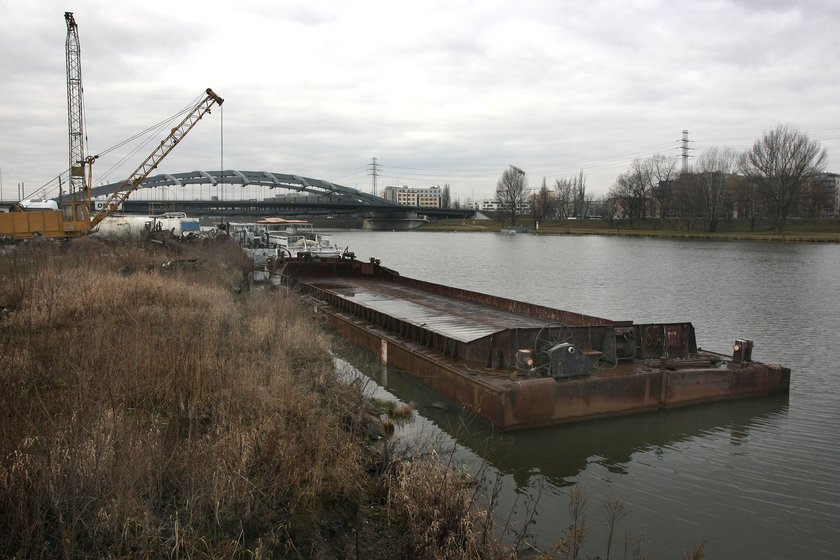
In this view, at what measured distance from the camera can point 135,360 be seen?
6.20 m

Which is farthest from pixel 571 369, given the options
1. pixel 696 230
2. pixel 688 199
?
pixel 688 199

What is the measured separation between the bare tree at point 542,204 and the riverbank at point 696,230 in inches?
141

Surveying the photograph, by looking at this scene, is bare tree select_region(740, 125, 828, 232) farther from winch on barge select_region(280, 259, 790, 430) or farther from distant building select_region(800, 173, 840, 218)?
winch on barge select_region(280, 259, 790, 430)

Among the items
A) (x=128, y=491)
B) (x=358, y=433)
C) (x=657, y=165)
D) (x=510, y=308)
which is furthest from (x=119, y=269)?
(x=657, y=165)

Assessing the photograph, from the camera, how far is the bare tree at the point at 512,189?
433ft

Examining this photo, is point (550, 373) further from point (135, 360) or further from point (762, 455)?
point (135, 360)

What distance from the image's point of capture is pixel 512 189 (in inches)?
5226

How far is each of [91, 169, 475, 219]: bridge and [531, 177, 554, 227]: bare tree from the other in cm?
1868

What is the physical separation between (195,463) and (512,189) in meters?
132

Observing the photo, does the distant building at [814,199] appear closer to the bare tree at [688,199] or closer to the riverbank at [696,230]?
the riverbank at [696,230]

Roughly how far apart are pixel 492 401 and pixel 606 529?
280 centimetres

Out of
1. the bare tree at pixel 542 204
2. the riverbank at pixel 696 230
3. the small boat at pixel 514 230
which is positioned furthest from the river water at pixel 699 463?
the bare tree at pixel 542 204

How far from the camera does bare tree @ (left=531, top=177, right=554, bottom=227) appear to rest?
398 feet

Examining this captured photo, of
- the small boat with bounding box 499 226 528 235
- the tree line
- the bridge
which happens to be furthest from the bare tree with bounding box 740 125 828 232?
the bridge
